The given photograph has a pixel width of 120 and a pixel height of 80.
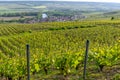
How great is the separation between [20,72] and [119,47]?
6202 millimetres

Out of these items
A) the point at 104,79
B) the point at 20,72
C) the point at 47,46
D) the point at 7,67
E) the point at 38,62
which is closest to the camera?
the point at 104,79

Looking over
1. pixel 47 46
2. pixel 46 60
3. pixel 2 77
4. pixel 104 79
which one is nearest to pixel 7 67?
pixel 2 77

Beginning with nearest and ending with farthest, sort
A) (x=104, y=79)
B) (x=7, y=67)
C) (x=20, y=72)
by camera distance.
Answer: (x=104, y=79) → (x=20, y=72) → (x=7, y=67)

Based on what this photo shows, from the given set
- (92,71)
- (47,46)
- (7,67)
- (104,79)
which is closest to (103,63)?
(92,71)

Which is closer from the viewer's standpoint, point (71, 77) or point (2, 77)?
point (71, 77)

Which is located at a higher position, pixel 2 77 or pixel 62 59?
pixel 62 59

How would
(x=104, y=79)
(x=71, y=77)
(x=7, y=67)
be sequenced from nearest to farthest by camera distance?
(x=104, y=79)
(x=71, y=77)
(x=7, y=67)

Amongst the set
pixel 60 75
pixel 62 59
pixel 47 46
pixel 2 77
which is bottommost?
pixel 47 46

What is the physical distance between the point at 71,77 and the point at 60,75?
99 centimetres

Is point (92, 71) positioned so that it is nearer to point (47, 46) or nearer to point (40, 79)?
point (40, 79)

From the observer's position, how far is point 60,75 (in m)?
14.7

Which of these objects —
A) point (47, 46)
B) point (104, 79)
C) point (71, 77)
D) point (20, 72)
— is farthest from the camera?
point (47, 46)

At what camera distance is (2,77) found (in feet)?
58.3

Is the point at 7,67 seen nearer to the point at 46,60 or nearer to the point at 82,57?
the point at 46,60
